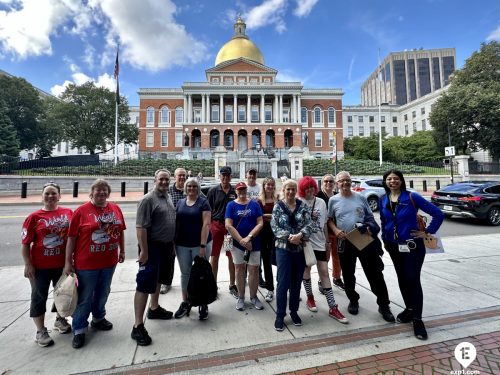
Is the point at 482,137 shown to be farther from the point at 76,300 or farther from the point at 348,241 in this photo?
the point at 76,300

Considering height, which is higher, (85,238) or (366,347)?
(85,238)

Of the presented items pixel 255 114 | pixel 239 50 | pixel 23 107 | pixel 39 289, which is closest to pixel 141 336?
pixel 39 289

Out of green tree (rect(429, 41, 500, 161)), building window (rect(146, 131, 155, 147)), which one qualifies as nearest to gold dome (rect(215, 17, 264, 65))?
building window (rect(146, 131, 155, 147))

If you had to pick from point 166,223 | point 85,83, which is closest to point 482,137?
point 166,223

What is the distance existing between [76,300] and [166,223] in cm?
125

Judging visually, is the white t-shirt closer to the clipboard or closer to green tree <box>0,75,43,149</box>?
the clipboard

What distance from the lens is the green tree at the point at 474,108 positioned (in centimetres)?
3030

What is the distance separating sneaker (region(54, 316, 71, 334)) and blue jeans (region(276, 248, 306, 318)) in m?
2.61

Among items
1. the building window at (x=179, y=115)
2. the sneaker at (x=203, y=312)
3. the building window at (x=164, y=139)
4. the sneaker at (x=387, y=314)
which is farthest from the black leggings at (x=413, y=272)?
the building window at (x=179, y=115)

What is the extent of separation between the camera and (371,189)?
45.4 ft

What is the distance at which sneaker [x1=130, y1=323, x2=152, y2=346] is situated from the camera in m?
3.08

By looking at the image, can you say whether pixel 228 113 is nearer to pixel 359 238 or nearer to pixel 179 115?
pixel 179 115

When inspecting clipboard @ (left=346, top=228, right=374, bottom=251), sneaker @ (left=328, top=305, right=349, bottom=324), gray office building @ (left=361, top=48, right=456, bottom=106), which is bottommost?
sneaker @ (left=328, top=305, right=349, bottom=324)

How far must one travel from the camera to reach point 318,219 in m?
3.74
